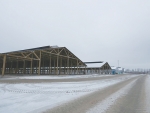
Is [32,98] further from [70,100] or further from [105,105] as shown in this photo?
[105,105]

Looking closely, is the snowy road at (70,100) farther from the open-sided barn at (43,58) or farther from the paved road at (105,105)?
the open-sided barn at (43,58)

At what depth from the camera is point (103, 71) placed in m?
66.7

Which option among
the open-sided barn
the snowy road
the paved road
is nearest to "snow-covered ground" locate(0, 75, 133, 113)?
the snowy road

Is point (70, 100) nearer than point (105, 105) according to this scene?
No

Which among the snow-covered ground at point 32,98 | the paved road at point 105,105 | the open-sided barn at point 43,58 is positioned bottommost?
the paved road at point 105,105

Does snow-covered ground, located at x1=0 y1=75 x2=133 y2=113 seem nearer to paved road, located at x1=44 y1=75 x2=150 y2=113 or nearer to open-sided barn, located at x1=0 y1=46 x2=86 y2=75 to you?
paved road, located at x1=44 y1=75 x2=150 y2=113

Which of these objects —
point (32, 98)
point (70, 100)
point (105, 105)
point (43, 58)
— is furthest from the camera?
point (43, 58)

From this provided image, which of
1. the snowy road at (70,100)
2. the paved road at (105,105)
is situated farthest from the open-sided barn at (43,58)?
the paved road at (105,105)

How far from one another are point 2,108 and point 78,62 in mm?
37059

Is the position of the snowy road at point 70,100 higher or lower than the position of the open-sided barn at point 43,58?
lower

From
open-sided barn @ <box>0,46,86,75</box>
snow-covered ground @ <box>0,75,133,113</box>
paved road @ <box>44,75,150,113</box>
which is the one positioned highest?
open-sided barn @ <box>0,46,86,75</box>

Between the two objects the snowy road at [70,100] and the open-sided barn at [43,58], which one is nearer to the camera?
the snowy road at [70,100]

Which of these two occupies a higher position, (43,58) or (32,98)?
(43,58)

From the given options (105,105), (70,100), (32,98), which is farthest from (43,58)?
(105,105)
